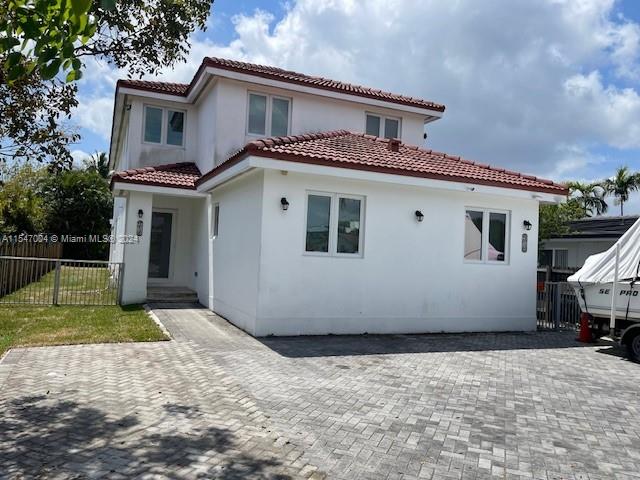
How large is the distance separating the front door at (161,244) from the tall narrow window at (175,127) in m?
2.67

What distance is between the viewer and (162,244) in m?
17.5

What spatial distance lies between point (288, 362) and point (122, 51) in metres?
5.46

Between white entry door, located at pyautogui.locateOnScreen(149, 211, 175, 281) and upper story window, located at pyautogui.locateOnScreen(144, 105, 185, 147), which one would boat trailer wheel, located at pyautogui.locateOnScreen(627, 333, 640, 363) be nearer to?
white entry door, located at pyautogui.locateOnScreen(149, 211, 175, 281)

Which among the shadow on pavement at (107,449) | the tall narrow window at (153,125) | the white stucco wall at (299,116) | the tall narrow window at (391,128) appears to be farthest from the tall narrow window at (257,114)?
the shadow on pavement at (107,449)

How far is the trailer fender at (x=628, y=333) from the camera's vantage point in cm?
982

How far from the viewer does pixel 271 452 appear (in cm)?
481

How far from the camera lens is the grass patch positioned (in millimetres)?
9516

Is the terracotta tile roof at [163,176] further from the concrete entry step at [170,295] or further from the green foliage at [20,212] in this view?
the green foliage at [20,212]

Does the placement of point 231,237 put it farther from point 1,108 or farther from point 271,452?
point 271,452

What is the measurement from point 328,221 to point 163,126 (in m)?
9.55

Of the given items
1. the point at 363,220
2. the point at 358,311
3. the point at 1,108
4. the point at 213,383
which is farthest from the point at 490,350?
the point at 1,108

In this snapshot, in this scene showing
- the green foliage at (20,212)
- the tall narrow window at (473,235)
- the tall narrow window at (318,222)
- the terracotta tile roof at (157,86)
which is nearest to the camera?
the tall narrow window at (318,222)

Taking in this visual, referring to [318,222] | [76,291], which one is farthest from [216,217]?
[318,222]

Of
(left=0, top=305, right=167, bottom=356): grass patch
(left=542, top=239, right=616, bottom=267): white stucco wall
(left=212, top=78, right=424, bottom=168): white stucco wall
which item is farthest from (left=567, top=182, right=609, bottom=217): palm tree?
(left=0, top=305, right=167, bottom=356): grass patch
